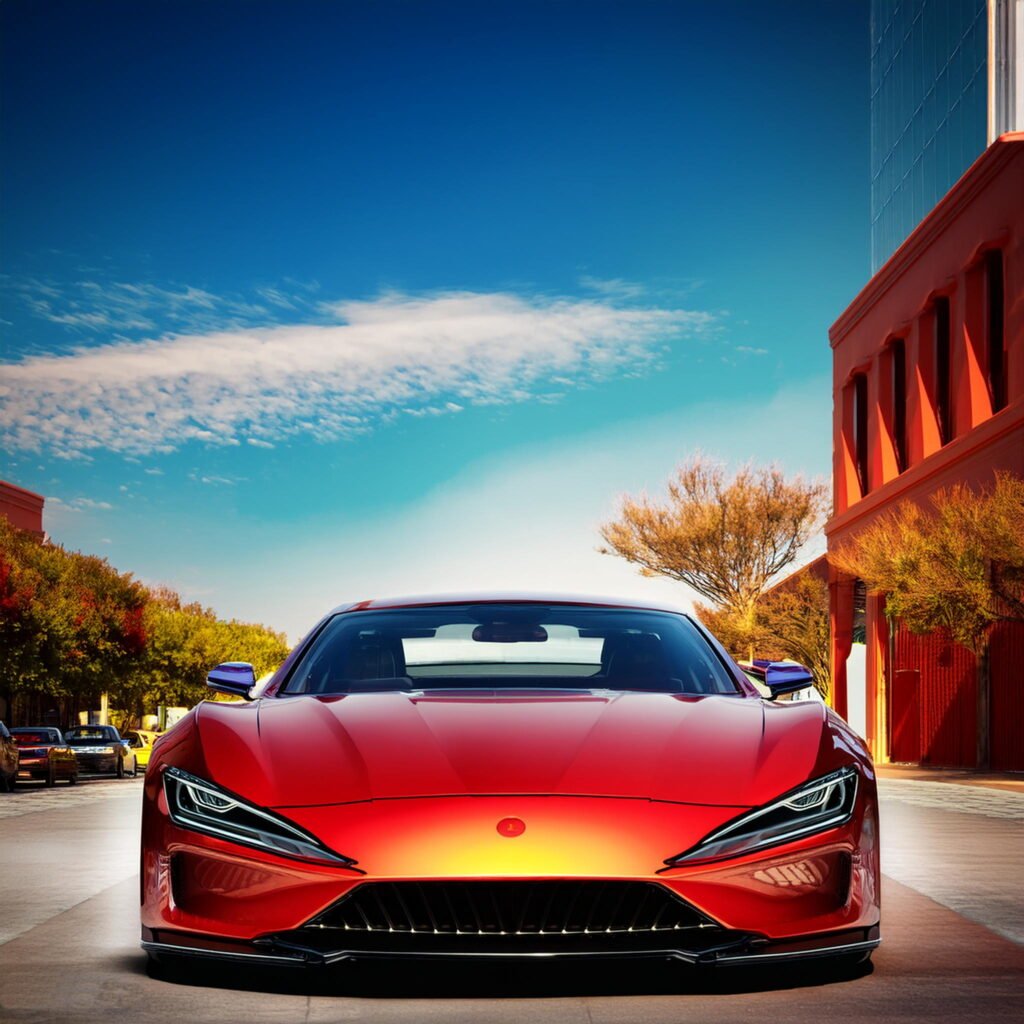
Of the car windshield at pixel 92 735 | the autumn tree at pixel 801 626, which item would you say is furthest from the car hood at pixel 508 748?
the autumn tree at pixel 801 626

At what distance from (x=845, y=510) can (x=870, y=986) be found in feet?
150

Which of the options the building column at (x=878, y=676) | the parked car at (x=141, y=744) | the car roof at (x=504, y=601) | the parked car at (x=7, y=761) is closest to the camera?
the car roof at (x=504, y=601)

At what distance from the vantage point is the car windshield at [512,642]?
19.6ft

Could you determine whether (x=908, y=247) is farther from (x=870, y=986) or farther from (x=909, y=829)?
(x=870, y=986)

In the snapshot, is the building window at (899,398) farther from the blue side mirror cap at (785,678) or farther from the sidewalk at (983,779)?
the blue side mirror cap at (785,678)

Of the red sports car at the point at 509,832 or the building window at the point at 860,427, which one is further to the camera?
the building window at the point at 860,427

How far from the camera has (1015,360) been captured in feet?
110

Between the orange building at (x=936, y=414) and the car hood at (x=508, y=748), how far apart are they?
29.0m

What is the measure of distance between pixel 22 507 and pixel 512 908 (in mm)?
63212

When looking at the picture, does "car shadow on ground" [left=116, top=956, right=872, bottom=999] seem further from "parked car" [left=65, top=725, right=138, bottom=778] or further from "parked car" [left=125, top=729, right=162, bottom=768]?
"parked car" [left=125, top=729, right=162, bottom=768]

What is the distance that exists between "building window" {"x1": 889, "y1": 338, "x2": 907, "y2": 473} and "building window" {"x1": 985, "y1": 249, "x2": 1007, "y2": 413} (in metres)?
7.84

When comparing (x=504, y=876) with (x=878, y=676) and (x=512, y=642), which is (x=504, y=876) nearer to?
(x=512, y=642)

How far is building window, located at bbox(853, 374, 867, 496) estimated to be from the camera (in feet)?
163

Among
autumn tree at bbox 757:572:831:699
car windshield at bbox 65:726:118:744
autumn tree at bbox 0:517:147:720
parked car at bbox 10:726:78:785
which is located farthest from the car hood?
autumn tree at bbox 757:572:831:699
